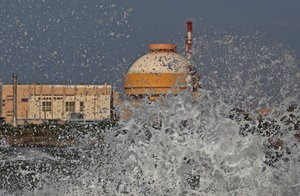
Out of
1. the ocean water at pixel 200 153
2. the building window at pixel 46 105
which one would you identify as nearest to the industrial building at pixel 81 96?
the building window at pixel 46 105

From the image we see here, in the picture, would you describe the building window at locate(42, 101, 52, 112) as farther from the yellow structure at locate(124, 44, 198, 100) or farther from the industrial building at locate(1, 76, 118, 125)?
the yellow structure at locate(124, 44, 198, 100)

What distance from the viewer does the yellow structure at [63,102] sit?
46.1 m

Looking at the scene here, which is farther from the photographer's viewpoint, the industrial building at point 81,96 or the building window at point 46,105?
the building window at point 46,105

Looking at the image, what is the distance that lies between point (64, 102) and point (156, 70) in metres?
6.88

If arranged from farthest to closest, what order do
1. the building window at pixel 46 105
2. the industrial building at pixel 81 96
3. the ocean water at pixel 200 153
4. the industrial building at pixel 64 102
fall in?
the building window at pixel 46 105, the industrial building at pixel 64 102, the industrial building at pixel 81 96, the ocean water at pixel 200 153

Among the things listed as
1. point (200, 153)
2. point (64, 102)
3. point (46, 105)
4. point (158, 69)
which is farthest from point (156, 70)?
point (200, 153)

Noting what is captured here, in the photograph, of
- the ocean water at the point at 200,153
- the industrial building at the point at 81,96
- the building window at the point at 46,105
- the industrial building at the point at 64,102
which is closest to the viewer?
the ocean water at the point at 200,153

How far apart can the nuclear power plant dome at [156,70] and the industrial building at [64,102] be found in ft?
5.90

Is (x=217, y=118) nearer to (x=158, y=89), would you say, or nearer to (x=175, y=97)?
(x=175, y=97)

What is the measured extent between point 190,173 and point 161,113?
84cm

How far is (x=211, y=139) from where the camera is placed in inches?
245

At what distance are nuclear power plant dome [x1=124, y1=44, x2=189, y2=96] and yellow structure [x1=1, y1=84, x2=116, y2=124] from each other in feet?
6.31

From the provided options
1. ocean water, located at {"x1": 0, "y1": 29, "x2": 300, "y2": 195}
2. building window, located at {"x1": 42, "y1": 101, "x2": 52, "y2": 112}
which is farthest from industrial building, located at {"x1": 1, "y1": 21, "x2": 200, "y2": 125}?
ocean water, located at {"x1": 0, "y1": 29, "x2": 300, "y2": 195}

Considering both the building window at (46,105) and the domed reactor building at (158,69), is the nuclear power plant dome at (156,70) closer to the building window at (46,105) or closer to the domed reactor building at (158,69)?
the domed reactor building at (158,69)
